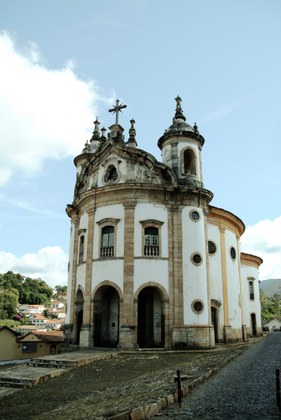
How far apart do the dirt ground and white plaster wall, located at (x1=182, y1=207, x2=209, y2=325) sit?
5.26m

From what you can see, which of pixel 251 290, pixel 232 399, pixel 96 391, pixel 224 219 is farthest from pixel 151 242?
pixel 251 290

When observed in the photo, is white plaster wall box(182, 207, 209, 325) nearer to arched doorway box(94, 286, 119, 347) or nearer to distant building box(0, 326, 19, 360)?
arched doorway box(94, 286, 119, 347)

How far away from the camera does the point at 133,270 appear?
21078 mm

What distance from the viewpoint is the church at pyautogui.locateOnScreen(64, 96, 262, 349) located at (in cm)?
2103

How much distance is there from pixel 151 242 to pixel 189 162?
6362 mm

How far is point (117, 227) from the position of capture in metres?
22.1

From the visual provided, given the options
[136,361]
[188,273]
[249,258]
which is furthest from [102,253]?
[249,258]

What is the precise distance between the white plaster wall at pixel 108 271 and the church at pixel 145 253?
2.2 inches

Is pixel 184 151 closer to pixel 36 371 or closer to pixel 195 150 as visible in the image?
pixel 195 150

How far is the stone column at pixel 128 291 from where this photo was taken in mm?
19906

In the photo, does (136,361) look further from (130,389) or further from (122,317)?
(130,389)

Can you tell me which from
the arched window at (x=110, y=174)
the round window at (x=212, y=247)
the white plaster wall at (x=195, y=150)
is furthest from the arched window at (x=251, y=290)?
the arched window at (x=110, y=174)

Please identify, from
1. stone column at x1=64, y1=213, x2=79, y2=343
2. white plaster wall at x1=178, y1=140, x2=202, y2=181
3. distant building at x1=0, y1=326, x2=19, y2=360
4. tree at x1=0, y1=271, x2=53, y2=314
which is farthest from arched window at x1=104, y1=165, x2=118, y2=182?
tree at x1=0, y1=271, x2=53, y2=314

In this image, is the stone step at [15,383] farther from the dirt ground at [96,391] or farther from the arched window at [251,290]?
the arched window at [251,290]
